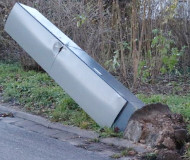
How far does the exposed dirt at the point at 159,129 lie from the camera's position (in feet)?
21.8

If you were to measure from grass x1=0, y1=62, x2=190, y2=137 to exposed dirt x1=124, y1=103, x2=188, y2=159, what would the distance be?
38 centimetres

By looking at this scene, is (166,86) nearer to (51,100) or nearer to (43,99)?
(51,100)

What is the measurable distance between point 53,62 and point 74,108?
975 millimetres

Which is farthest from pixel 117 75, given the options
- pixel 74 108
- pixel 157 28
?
pixel 74 108

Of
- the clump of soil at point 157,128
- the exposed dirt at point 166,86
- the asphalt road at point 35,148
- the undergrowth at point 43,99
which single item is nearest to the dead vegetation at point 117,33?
the exposed dirt at point 166,86

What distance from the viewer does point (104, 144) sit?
7.14m

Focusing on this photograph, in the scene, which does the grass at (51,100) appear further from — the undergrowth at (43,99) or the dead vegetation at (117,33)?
the dead vegetation at (117,33)

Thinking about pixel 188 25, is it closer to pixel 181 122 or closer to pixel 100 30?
pixel 100 30

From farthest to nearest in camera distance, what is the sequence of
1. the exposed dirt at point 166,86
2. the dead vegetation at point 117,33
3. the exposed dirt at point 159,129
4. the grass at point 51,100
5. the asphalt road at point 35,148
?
1. the dead vegetation at point 117,33
2. the exposed dirt at point 166,86
3. the grass at point 51,100
4. the exposed dirt at point 159,129
5. the asphalt road at point 35,148

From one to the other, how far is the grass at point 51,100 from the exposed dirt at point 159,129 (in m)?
0.38

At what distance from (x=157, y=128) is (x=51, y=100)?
2.99 m

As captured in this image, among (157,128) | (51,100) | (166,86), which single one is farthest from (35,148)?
(166,86)

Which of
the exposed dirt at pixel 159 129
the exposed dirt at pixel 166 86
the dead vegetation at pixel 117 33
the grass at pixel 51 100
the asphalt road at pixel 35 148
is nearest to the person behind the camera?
the asphalt road at pixel 35 148

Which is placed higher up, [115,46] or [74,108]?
[115,46]
